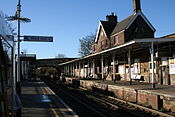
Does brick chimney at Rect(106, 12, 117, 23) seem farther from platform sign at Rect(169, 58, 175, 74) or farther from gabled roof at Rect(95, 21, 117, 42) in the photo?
platform sign at Rect(169, 58, 175, 74)

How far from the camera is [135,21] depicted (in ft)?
113

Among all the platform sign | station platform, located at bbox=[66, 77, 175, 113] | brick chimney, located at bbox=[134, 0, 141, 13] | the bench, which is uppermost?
brick chimney, located at bbox=[134, 0, 141, 13]

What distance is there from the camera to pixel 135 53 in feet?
81.6

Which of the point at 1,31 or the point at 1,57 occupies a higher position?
the point at 1,31

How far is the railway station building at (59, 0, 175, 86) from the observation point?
1884 centimetres

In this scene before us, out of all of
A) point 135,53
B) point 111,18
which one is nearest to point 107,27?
point 111,18

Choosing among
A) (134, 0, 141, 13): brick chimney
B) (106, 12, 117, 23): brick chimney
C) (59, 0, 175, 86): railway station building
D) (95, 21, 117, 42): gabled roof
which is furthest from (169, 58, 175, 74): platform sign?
(106, 12, 117, 23): brick chimney

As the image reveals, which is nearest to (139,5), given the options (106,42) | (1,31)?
(106,42)

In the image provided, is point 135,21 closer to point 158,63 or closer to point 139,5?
point 139,5

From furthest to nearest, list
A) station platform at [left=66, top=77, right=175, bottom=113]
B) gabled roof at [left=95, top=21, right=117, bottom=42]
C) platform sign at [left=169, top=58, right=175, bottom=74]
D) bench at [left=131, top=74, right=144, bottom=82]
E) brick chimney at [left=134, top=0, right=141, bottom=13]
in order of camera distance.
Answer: gabled roof at [left=95, top=21, right=117, bottom=42], brick chimney at [left=134, top=0, right=141, bottom=13], bench at [left=131, top=74, right=144, bottom=82], platform sign at [left=169, top=58, right=175, bottom=74], station platform at [left=66, top=77, right=175, bottom=113]

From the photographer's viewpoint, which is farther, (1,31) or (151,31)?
(151,31)

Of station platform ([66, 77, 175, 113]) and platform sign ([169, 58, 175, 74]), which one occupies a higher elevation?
platform sign ([169, 58, 175, 74])

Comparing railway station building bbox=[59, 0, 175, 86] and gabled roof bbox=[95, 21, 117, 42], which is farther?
gabled roof bbox=[95, 21, 117, 42]

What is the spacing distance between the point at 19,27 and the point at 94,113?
7.19 metres
